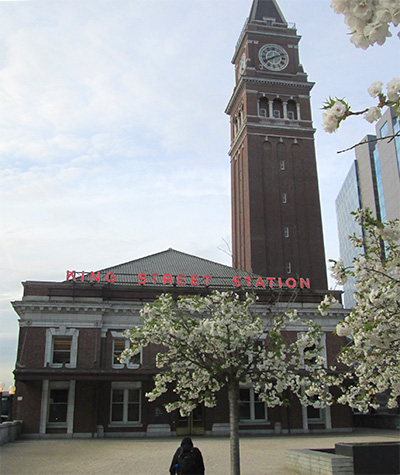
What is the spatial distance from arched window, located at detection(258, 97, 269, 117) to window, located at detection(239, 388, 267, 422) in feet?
104

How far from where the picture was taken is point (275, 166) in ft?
173

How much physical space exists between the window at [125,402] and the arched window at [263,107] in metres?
33.6

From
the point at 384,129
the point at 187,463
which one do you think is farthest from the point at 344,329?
the point at 384,129

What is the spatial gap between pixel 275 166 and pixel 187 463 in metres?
44.2

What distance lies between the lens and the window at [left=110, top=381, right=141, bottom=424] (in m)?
32.8

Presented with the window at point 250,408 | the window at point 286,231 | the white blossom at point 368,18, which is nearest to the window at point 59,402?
the window at point 250,408

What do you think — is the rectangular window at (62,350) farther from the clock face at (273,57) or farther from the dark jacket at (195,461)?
the clock face at (273,57)

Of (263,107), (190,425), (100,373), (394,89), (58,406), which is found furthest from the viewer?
(263,107)

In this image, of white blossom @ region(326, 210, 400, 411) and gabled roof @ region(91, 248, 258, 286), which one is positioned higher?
gabled roof @ region(91, 248, 258, 286)

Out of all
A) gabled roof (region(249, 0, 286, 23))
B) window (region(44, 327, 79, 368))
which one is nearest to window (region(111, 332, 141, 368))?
window (region(44, 327, 79, 368))

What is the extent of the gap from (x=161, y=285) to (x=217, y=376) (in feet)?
68.7

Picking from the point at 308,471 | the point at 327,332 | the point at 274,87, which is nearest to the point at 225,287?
the point at 327,332

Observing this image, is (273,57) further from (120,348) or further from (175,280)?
(120,348)

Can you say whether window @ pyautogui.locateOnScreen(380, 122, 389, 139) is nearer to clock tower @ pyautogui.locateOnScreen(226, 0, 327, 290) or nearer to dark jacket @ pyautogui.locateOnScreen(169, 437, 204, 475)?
clock tower @ pyautogui.locateOnScreen(226, 0, 327, 290)
